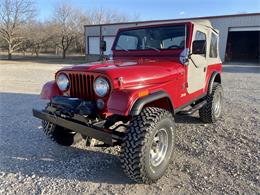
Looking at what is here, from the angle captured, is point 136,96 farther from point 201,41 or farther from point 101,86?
point 201,41

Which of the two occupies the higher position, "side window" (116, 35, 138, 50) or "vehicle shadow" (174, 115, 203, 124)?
"side window" (116, 35, 138, 50)

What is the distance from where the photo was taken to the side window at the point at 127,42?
16.1 feet

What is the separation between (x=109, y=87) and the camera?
3256 mm

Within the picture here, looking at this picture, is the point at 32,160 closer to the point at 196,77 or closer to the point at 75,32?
the point at 196,77

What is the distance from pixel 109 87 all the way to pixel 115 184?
1225 millimetres

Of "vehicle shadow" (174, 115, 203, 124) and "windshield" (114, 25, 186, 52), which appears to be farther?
"vehicle shadow" (174, 115, 203, 124)

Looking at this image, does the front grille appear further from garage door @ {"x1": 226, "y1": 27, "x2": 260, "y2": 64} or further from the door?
garage door @ {"x1": 226, "y1": 27, "x2": 260, "y2": 64}

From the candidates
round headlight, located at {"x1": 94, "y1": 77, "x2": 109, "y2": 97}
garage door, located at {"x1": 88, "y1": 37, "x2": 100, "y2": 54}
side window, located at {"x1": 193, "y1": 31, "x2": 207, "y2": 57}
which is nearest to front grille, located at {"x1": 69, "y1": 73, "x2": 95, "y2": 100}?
round headlight, located at {"x1": 94, "y1": 77, "x2": 109, "y2": 97}

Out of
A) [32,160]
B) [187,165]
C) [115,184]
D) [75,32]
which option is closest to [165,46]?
[187,165]

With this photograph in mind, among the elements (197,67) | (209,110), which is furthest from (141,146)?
(209,110)

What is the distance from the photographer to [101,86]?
3283 mm

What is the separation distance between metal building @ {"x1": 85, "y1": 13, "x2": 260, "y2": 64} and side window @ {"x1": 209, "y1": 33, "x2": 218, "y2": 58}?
59.0 feet

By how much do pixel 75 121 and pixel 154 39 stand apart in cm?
220

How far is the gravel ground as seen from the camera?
326 centimetres
